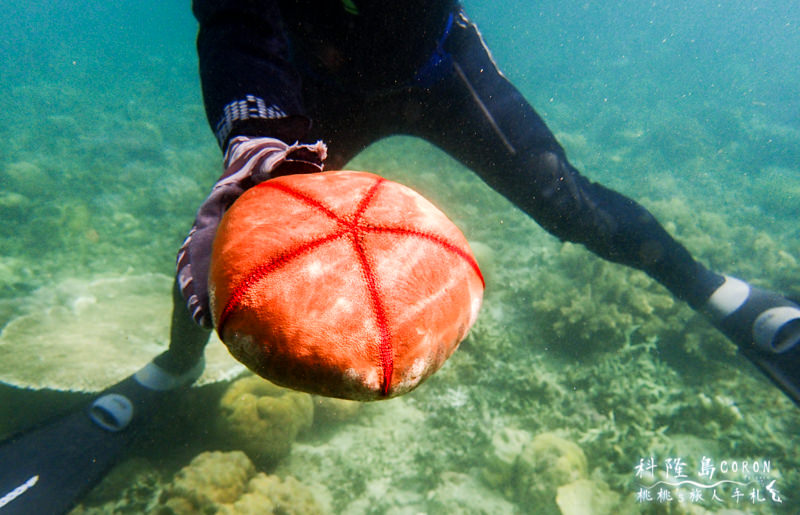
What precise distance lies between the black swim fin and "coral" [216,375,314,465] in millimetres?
472

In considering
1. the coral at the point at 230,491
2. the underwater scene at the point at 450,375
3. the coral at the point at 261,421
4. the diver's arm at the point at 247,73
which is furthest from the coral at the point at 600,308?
the diver's arm at the point at 247,73

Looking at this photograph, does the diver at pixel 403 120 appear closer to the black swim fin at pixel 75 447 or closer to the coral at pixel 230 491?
the black swim fin at pixel 75 447

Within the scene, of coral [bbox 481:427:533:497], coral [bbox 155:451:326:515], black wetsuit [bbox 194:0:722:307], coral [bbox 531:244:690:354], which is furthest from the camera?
coral [bbox 531:244:690:354]

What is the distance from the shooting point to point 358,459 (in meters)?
3.55

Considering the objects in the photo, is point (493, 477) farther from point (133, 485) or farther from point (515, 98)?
point (515, 98)

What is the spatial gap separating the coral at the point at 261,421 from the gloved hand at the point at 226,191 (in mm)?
2375

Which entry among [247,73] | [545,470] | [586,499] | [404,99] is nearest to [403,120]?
[404,99]

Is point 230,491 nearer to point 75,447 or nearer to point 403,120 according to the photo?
point 75,447

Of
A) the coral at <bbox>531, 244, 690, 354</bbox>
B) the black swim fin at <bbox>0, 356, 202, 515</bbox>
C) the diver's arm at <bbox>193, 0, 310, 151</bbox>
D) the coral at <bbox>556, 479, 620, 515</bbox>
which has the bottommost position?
the black swim fin at <bbox>0, 356, 202, 515</bbox>

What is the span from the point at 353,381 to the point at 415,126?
241cm

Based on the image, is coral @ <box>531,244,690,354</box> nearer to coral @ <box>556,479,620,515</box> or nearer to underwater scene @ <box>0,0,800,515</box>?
underwater scene @ <box>0,0,800,515</box>

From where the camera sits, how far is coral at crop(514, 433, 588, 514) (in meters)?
3.34

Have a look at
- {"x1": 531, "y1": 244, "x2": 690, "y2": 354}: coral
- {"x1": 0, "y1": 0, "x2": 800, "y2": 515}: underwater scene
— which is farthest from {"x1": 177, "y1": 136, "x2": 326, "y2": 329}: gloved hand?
{"x1": 531, "y1": 244, "x2": 690, "y2": 354}: coral

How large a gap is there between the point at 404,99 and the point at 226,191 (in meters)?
1.79
